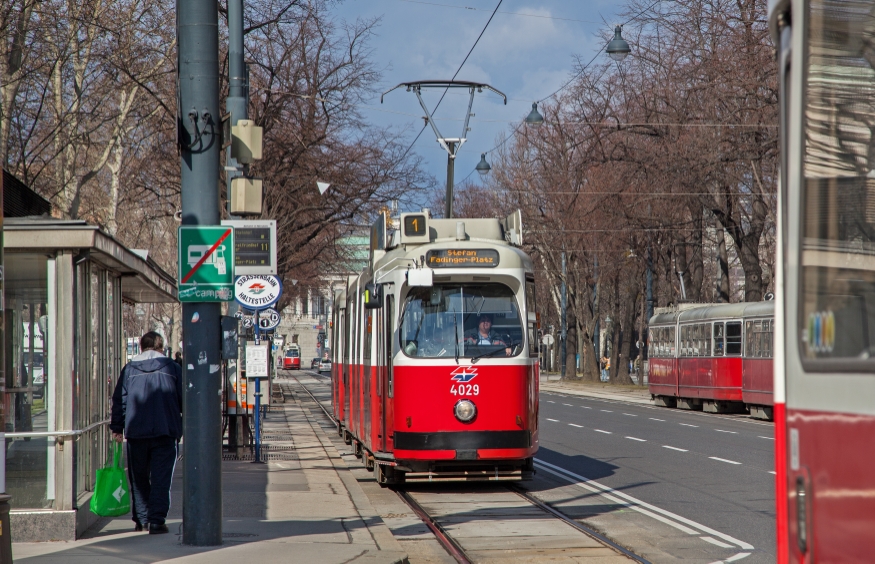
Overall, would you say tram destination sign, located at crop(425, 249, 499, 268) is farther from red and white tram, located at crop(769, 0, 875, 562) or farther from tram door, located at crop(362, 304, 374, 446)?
red and white tram, located at crop(769, 0, 875, 562)

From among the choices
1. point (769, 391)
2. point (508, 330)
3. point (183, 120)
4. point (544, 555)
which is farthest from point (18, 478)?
point (769, 391)

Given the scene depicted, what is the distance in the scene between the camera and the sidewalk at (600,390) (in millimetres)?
43500

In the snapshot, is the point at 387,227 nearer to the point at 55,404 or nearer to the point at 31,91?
the point at 55,404

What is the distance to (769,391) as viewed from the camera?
28250 millimetres

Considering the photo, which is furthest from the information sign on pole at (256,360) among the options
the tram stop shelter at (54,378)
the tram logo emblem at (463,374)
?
the tram stop shelter at (54,378)

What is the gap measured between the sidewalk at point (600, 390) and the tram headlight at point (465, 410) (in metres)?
26.9

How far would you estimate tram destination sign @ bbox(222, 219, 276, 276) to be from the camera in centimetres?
1480

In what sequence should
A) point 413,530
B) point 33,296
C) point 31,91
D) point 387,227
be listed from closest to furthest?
1. point 33,296
2. point 413,530
3. point 387,227
4. point 31,91

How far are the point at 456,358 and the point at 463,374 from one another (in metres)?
0.21

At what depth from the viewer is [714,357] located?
32281 millimetres

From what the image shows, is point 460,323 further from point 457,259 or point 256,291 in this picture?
point 256,291

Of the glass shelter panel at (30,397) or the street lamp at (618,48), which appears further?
the street lamp at (618,48)

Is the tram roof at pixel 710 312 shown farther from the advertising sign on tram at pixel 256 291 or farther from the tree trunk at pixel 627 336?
the advertising sign on tram at pixel 256 291

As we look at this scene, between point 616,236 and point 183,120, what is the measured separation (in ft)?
133
